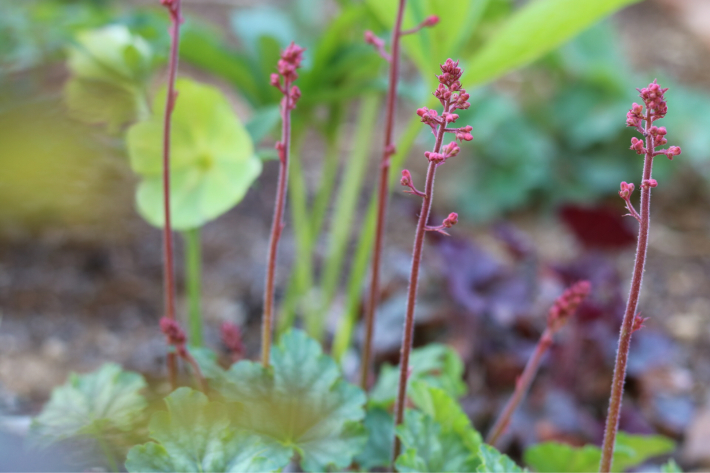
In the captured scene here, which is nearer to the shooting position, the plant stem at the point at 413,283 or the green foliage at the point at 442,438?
the plant stem at the point at 413,283

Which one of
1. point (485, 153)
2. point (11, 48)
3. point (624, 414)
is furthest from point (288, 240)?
point (624, 414)

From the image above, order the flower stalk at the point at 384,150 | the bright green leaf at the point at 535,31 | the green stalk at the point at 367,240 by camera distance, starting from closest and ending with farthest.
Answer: the flower stalk at the point at 384,150 → the bright green leaf at the point at 535,31 → the green stalk at the point at 367,240

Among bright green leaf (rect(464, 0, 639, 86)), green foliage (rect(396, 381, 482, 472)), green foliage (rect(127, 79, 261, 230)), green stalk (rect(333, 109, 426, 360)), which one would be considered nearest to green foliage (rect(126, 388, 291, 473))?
green foliage (rect(396, 381, 482, 472))

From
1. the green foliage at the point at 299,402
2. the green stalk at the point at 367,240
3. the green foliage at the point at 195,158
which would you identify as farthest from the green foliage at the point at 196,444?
the green stalk at the point at 367,240

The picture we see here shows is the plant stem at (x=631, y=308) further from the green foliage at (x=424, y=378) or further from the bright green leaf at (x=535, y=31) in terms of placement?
the bright green leaf at (x=535, y=31)

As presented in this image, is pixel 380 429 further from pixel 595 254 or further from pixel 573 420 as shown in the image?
Answer: pixel 595 254

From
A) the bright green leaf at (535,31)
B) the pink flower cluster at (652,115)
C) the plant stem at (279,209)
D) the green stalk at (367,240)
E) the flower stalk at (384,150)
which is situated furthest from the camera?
the green stalk at (367,240)

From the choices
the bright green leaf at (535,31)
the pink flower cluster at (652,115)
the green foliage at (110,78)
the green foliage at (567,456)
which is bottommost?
the green foliage at (567,456)

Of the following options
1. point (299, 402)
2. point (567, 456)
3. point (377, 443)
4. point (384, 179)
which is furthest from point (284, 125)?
point (567, 456)

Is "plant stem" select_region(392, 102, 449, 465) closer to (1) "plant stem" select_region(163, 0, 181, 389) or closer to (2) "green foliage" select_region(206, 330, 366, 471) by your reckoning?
(2) "green foliage" select_region(206, 330, 366, 471)
